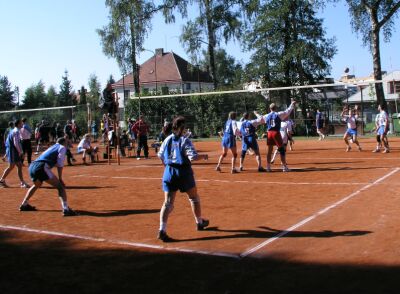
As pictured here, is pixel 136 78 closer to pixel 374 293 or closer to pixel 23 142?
pixel 23 142

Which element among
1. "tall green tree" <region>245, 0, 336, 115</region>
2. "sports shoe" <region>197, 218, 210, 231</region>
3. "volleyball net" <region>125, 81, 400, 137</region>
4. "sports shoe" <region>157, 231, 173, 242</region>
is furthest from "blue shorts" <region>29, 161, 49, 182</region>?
"tall green tree" <region>245, 0, 336, 115</region>

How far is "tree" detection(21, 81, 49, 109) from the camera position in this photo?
73287 millimetres

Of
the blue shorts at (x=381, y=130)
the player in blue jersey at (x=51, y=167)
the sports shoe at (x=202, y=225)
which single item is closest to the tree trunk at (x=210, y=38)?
the blue shorts at (x=381, y=130)

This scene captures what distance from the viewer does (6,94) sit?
71188 mm

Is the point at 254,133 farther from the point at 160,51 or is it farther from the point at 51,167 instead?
the point at 160,51

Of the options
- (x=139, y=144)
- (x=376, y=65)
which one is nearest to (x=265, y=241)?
(x=139, y=144)

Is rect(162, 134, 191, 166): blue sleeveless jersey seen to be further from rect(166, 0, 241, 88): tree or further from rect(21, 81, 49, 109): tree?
rect(21, 81, 49, 109): tree

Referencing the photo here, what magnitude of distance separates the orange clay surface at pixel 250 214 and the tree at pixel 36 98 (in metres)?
60.8

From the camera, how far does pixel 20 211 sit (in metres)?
10.3

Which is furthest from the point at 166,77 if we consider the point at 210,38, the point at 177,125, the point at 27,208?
the point at 177,125

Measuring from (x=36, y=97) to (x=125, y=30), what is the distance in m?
36.7

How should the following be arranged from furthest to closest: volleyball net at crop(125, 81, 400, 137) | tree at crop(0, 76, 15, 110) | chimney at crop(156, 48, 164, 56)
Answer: chimney at crop(156, 48, 164, 56), tree at crop(0, 76, 15, 110), volleyball net at crop(125, 81, 400, 137)

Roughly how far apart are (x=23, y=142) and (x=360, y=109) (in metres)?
21.5

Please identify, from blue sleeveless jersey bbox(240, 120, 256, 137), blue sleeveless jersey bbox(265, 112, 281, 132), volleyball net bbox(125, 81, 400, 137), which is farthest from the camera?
volleyball net bbox(125, 81, 400, 137)
